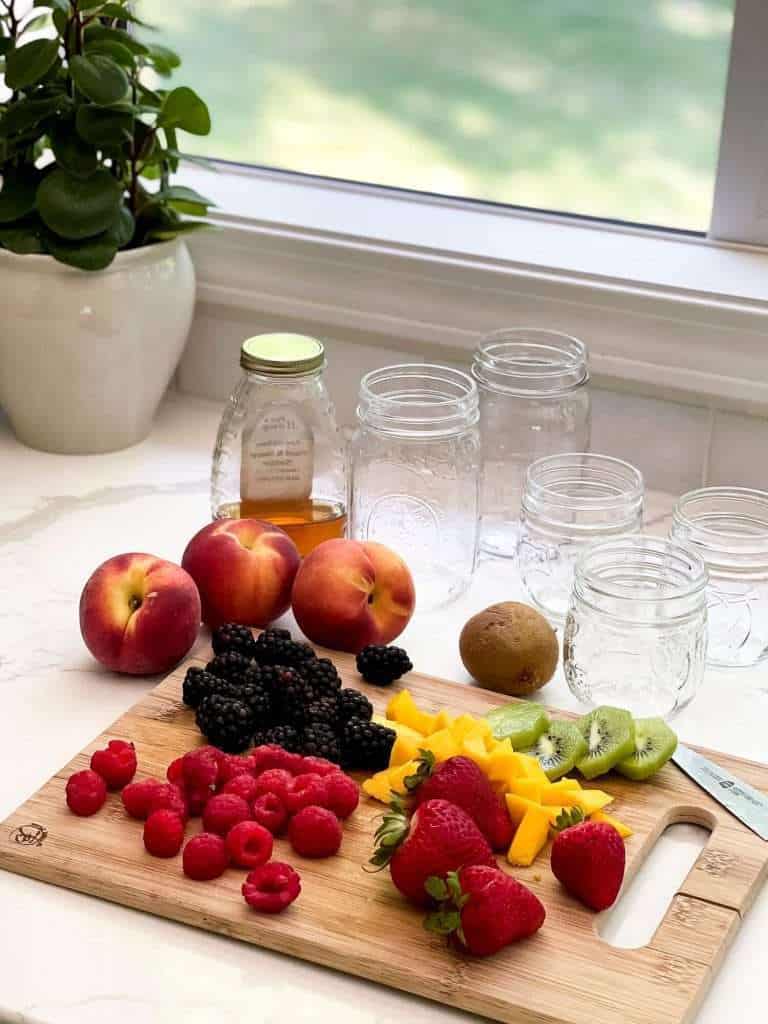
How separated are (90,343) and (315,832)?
78 cm

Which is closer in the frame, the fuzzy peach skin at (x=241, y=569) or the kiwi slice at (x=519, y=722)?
the kiwi slice at (x=519, y=722)

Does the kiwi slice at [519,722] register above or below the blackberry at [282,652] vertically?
below

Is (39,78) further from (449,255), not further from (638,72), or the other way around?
(638,72)

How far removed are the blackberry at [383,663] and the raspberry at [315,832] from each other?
23 cm

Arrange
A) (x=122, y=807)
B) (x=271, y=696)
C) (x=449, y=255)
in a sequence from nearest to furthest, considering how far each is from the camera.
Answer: (x=122, y=807), (x=271, y=696), (x=449, y=255)

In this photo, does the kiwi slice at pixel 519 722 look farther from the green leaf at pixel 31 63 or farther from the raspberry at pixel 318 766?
the green leaf at pixel 31 63

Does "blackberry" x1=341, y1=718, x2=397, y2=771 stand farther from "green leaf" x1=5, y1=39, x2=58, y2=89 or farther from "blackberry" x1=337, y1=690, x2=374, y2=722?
"green leaf" x1=5, y1=39, x2=58, y2=89

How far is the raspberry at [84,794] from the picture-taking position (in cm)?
106

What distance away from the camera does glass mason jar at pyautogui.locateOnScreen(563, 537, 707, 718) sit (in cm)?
120

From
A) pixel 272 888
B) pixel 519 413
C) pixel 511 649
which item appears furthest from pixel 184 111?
pixel 272 888

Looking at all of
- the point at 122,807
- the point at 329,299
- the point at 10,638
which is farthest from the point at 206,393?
the point at 122,807

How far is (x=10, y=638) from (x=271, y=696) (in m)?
0.29

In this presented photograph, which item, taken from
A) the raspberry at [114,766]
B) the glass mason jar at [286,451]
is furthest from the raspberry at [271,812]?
the glass mason jar at [286,451]

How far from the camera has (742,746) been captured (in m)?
1.21
